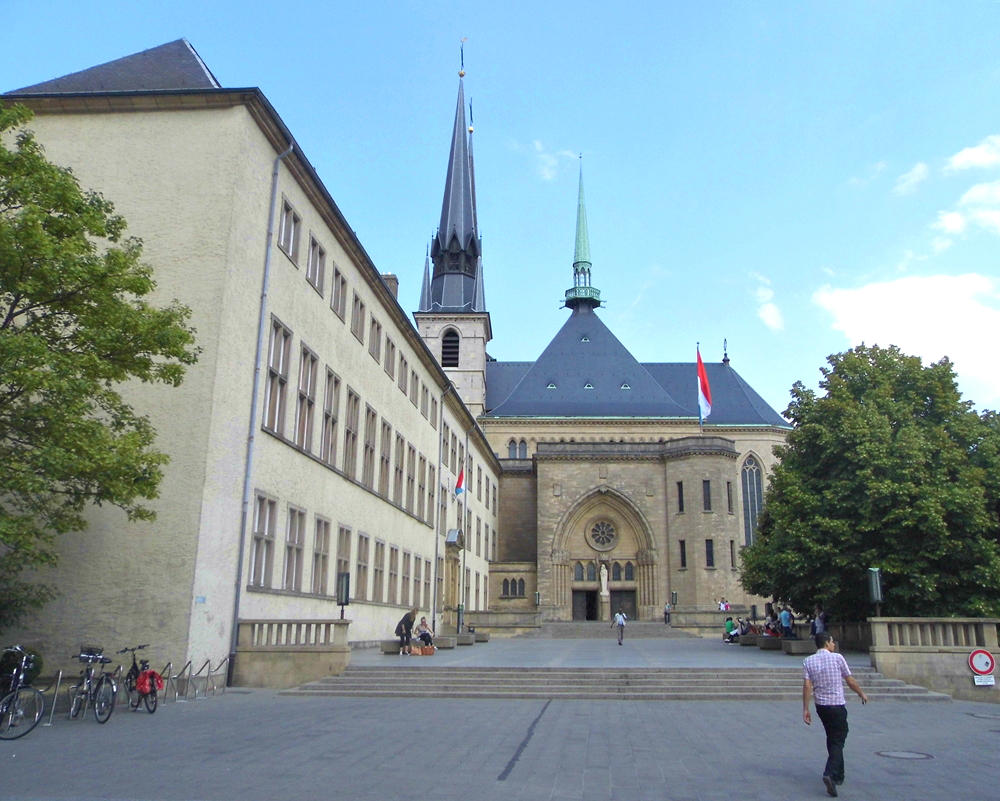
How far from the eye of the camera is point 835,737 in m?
8.69

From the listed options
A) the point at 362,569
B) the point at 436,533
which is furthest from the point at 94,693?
the point at 436,533

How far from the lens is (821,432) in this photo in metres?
28.3

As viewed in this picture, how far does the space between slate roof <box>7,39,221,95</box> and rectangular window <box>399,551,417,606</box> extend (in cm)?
1937

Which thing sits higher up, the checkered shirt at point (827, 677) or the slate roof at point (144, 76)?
the slate roof at point (144, 76)

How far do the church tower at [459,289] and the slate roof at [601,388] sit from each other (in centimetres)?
380

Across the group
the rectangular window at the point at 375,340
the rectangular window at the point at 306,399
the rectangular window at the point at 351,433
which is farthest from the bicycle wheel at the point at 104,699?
the rectangular window at the point at 375,340

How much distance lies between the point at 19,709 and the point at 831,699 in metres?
9.64

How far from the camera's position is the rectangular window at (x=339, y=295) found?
25.5 meters

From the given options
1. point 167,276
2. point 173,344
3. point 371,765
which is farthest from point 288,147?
point 371,765

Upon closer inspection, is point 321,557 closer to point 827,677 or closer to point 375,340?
point 375,340

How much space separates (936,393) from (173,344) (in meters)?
24.0

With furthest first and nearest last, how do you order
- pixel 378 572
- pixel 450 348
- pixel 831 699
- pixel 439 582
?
pixel 450 348
pixel 439 582
pixel 378 572
pixel 831 699

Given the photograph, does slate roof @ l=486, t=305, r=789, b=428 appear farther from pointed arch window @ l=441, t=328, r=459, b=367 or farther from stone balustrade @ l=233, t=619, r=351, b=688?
stone balustrade @ l=233, t=619, r=351, b=688

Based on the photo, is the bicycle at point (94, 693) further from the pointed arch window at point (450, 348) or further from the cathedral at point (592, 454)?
the pointed arch window at point (450, 348)
